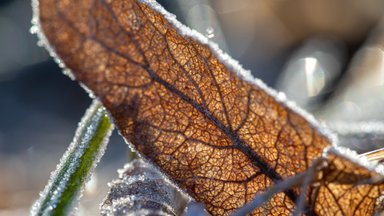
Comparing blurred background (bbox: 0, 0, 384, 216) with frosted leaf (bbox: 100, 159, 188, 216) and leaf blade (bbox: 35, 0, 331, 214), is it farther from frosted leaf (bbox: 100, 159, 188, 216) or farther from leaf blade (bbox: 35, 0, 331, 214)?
leaf blade (bbox: 35, 0, 331, 214)

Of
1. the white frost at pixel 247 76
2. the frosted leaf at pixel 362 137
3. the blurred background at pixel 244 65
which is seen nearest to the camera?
the white frost at pixel 247 76

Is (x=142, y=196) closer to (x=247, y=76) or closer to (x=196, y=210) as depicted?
(x=196, y=210)

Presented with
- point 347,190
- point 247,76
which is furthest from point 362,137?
point 247,76

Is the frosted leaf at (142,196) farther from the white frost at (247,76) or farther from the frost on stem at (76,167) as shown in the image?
the white frost at (247,76)

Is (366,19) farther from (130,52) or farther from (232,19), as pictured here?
(130,52)

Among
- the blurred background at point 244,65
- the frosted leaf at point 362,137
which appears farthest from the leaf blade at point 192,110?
the blurred background at point 244,65

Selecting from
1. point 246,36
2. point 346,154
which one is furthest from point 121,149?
point 346,154
